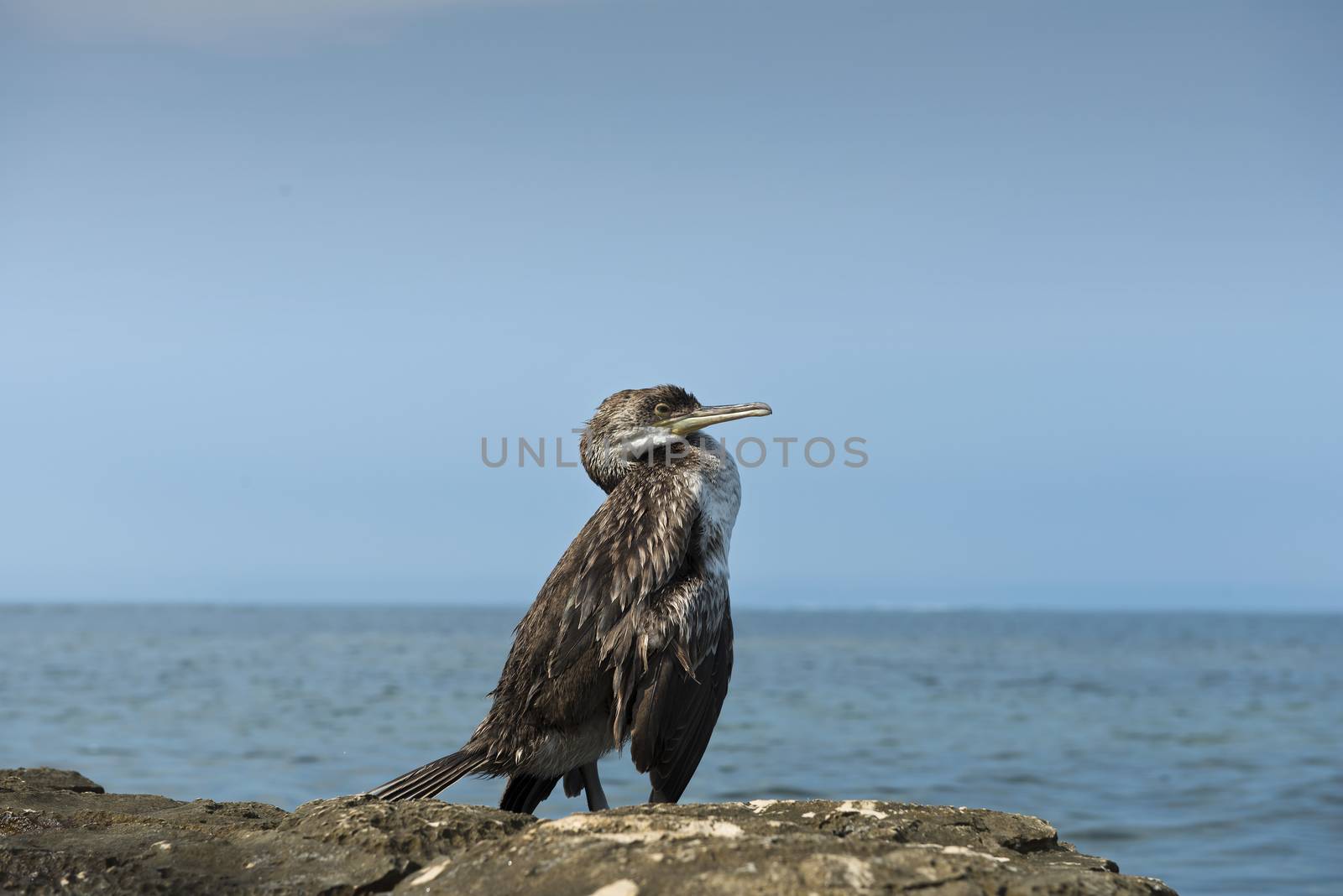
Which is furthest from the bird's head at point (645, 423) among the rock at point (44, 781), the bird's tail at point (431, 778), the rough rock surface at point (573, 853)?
the rock at point (44, 781)

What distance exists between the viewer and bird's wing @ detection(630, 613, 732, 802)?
4895 millimetres

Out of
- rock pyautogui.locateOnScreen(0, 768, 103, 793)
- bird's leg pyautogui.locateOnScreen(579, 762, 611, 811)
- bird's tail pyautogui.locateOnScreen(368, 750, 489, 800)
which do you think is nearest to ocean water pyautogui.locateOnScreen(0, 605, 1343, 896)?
bird's leg pyautogui.locateOnScreen(579, 762, 611, 811)

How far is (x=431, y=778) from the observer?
463cm

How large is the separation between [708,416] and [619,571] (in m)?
1.00

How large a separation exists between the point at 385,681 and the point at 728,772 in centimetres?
1536

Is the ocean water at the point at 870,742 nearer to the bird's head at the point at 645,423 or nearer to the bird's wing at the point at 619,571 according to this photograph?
the bird's head at the point at 645,423

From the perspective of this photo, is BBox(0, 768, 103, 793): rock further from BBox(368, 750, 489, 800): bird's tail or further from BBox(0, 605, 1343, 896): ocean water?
BBox(0, 605, 1343, 896): ocean water

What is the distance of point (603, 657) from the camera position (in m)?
4.94

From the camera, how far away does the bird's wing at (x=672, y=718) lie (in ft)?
16.1

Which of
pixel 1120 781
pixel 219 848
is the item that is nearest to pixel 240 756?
pixel 1120 781

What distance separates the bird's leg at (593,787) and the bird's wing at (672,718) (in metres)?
0.29

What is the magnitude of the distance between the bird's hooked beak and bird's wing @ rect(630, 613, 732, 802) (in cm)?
103

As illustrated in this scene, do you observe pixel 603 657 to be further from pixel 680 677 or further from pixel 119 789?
pixel 119 789

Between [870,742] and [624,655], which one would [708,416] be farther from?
[870,742]
